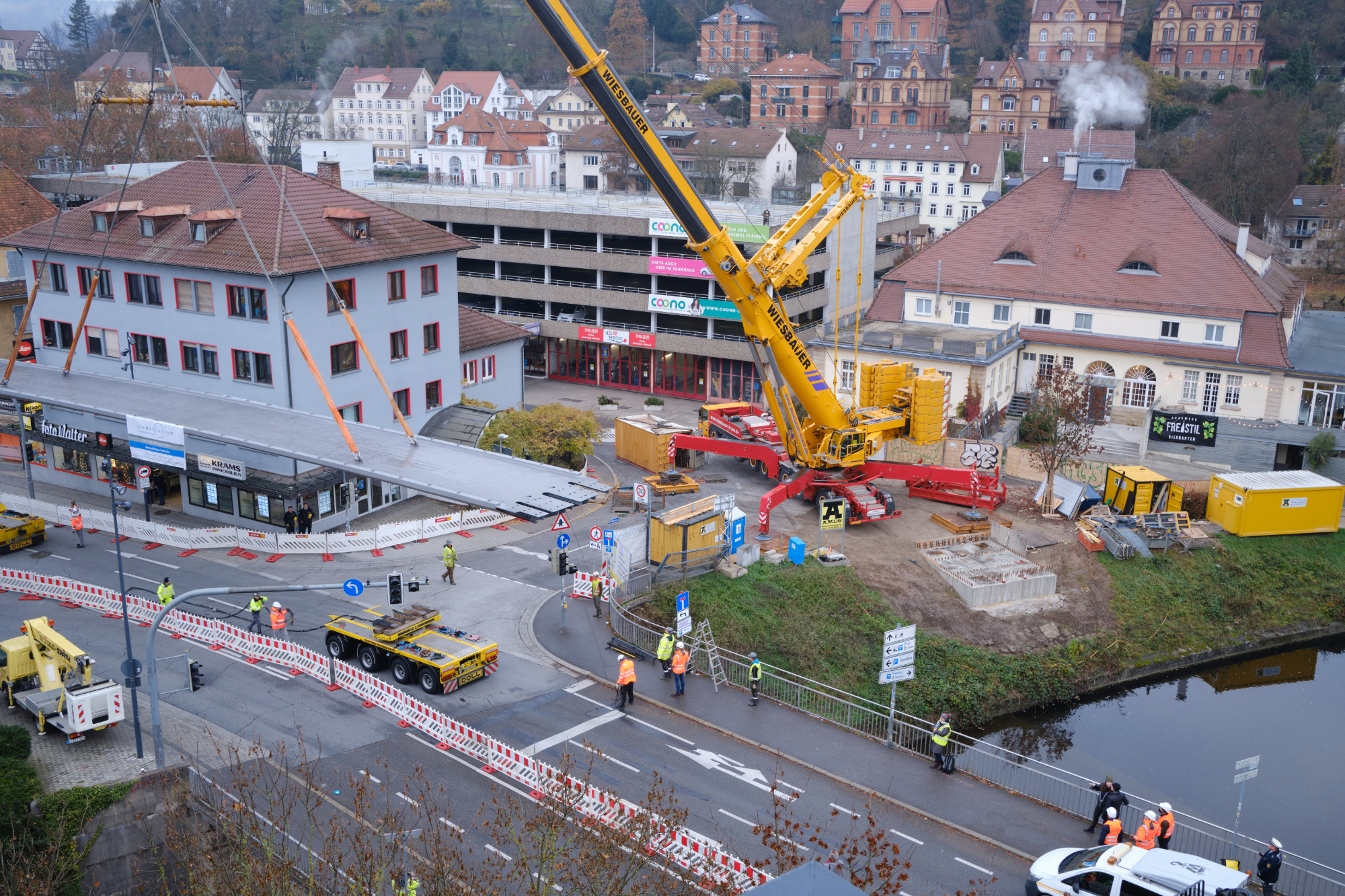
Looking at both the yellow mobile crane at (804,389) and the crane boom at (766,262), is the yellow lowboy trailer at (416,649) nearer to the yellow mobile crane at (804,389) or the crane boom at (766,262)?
Answer: the yellow mobile crane at (804,389)

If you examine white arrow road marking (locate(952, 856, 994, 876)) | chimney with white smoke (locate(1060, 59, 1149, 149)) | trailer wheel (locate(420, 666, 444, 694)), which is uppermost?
chimney with white smoke (locate(1060, 59, 1149, 149))

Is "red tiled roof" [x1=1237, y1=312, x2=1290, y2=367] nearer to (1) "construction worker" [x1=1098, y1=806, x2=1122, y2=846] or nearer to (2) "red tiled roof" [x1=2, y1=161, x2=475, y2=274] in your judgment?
(1) "construction worker" [x1=1098, y1=806, x2=1122, y2=846]

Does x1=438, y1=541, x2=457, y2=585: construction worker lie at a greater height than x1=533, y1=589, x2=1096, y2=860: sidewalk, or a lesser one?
greater

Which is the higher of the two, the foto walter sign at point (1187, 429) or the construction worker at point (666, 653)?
the foto walter sign at point (1187, 429)

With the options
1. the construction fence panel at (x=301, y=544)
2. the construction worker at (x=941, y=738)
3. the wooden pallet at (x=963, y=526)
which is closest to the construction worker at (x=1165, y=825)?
the construction worker at (x=941, y=738)

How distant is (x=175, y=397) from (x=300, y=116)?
109890 millimetres

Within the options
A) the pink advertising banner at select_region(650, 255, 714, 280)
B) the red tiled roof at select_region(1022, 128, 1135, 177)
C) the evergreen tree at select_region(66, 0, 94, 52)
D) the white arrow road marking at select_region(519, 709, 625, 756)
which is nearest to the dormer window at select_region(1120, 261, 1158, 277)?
the pink advertising banner at select_region(650, 255, 714, 280)

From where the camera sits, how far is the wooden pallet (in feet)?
130

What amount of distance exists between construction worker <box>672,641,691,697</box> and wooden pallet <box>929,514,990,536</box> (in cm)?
1538

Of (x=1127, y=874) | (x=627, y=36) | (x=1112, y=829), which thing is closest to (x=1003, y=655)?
(x=1112, y=829)

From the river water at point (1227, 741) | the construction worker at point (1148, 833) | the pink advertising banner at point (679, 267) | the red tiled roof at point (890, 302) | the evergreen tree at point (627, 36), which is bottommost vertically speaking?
the river water at point (1227, 741)

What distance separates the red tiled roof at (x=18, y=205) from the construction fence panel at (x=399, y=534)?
38.4 meters

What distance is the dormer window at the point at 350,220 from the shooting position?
4369 cm

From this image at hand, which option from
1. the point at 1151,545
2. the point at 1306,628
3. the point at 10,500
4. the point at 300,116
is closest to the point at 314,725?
the point at 10,500
